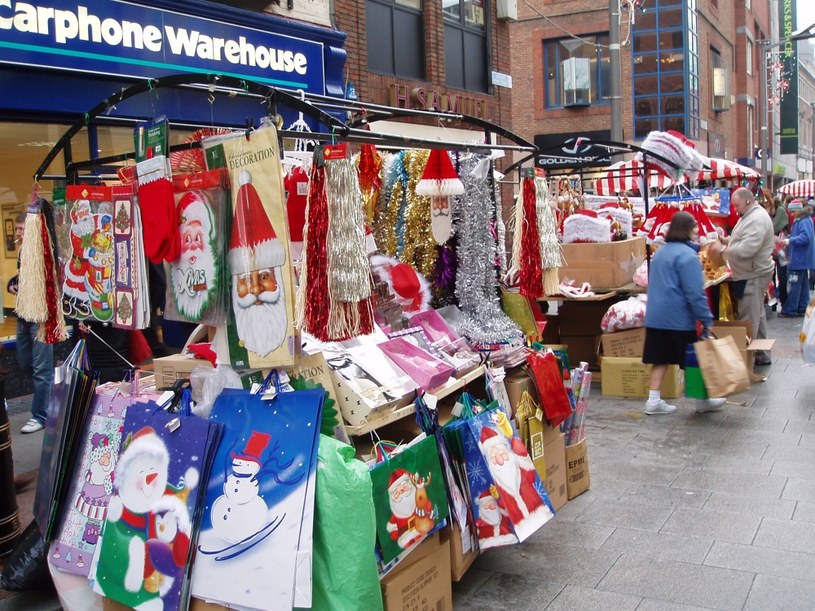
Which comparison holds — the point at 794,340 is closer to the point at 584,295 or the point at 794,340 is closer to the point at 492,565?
the point at 584,295

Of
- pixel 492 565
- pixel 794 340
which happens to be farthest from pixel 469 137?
pixel 492 565

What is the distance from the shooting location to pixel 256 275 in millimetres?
3488

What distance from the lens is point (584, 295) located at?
881cm

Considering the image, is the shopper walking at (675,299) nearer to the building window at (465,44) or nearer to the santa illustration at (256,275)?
the santa illustration at (256,275)

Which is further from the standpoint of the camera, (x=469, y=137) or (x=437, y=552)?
(x=469, y=137)

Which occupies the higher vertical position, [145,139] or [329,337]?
[145,139]

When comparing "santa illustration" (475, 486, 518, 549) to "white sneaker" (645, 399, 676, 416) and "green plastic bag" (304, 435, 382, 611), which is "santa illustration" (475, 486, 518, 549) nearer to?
"green plastic bag" (304, 435, 382, 611)

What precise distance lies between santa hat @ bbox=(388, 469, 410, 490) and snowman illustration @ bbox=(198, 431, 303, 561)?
0.50 meters

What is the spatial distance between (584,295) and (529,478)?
189 inches

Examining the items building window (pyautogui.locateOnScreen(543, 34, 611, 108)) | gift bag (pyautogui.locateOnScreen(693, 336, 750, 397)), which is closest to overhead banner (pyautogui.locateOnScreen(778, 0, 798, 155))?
building window (pyautogui.locateOnScreen(543, 34, 611, 108))

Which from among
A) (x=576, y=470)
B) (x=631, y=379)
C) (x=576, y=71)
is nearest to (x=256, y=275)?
(x=576, y=470)

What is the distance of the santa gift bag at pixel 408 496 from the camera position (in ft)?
11.4

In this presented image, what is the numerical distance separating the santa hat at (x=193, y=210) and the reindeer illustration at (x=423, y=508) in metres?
1.49

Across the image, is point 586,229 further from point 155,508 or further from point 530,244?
point 155,508
